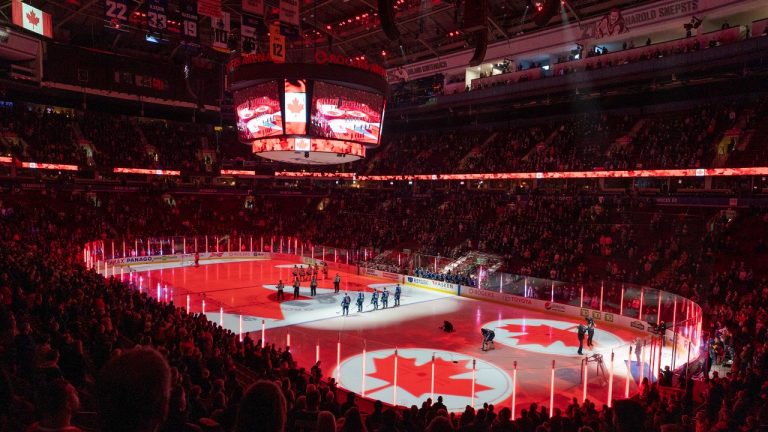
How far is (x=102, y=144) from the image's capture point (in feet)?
154

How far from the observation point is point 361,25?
40594 mm

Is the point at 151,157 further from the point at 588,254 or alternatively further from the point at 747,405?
the point at 747,405

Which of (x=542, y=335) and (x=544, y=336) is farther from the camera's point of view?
(x=542, y=335)

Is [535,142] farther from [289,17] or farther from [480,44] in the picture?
[480,44]

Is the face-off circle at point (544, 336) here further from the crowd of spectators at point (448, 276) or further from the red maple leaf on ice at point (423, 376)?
the crowd of spectators at point (448, 276)

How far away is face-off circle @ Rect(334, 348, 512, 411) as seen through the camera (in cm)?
Result: 1469

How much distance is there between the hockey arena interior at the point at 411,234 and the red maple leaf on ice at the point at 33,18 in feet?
0.58

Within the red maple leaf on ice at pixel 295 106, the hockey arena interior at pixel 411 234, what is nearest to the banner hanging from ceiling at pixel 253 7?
the hockey arena interior at pixel 411 234

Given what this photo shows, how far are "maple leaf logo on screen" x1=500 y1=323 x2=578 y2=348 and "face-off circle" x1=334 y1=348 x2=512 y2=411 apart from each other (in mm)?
3775

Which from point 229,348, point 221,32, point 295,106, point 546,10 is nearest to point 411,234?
point 295,106

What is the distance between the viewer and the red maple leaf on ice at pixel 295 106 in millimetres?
20094

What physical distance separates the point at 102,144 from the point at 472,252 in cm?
3522

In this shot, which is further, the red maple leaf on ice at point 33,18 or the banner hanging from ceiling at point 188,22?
the red maple leaf on ice at point 33,18

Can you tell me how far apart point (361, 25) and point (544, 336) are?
2854cm
